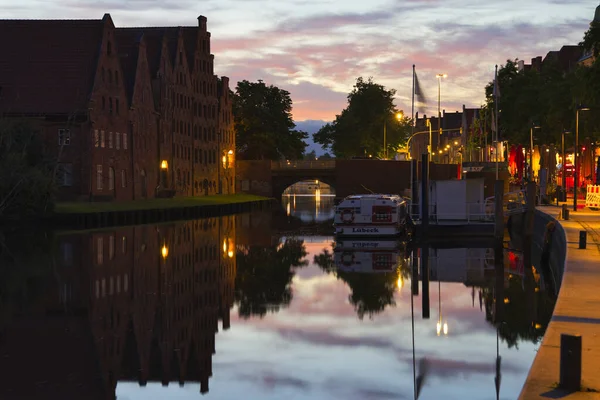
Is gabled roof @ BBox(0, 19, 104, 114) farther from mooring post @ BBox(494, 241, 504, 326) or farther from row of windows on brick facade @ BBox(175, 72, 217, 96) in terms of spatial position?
mooring post @ BBox(494, 241, 504, 326)

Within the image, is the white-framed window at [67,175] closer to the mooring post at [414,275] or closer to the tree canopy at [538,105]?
the tree canopy at [538,105]

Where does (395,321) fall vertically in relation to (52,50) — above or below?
below

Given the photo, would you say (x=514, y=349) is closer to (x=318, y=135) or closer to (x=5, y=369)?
(x=5, y=369)

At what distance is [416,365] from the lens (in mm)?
20484

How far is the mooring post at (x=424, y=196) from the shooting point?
52.5 m

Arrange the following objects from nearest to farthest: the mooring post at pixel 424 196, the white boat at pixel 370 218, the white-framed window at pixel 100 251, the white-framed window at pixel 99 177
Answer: the white-framed window at pixel 100 251
the mooring post at pixel 424 196
the white boat at pixel 370 218
the white-framed window at pixel 99 177

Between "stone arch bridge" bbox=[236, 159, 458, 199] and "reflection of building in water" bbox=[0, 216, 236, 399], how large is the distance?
73.1 metres

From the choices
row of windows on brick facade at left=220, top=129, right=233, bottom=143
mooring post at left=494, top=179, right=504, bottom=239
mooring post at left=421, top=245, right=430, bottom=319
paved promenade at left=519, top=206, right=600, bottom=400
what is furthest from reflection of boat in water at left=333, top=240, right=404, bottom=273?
row of windows on brick facade at left=220, top=129, right=233, bottom=143

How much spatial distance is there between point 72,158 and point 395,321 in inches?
2281

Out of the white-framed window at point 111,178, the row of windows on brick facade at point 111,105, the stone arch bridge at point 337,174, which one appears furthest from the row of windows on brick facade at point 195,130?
the white-framed window at point 111,178

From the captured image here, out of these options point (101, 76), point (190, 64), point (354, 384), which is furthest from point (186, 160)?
point (354, 384)

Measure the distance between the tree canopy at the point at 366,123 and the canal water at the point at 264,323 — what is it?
109 metres

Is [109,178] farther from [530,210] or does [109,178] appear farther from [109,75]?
[530,210]

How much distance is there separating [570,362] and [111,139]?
7529cm
